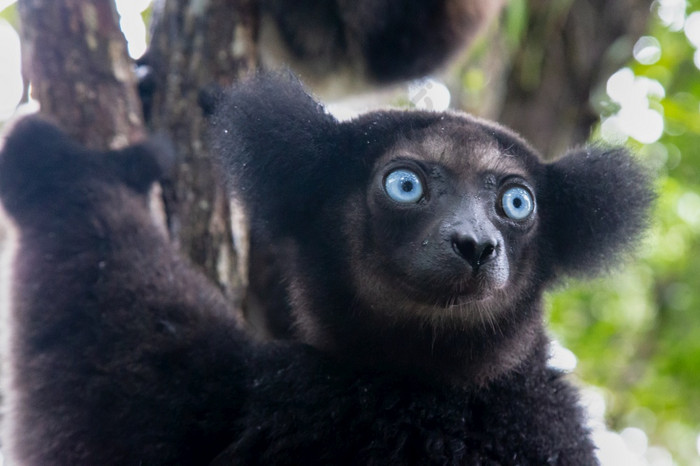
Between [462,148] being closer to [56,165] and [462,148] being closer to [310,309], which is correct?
[310,309]

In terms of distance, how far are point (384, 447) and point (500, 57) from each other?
152 inches

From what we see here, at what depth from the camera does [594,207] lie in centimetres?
312

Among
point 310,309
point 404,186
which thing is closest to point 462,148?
point 404,186

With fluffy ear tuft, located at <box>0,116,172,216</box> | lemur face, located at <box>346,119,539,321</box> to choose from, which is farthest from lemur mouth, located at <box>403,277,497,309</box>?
fluffy ear tuft, located at <box>0,116,172,216</box>

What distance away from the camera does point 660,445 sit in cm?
961

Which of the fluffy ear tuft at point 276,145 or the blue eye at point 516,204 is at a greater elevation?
the fluffy ear tuft at point 276,145

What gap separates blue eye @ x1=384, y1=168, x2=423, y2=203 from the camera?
2.74 m

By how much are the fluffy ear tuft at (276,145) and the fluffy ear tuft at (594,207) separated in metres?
0.90

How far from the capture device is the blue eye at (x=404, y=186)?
8.98 feet

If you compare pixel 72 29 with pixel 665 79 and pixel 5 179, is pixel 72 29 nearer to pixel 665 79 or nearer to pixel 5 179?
pixel 5 179

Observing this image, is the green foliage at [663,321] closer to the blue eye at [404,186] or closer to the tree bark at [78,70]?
the blue eye at [404,186]

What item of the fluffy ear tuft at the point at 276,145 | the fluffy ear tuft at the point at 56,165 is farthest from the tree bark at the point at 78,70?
the fluffy ear tuft at the point at 276,145

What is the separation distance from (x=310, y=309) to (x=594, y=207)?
121 centimetres

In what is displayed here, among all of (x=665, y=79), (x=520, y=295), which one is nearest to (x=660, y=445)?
(x=665, y=79)
